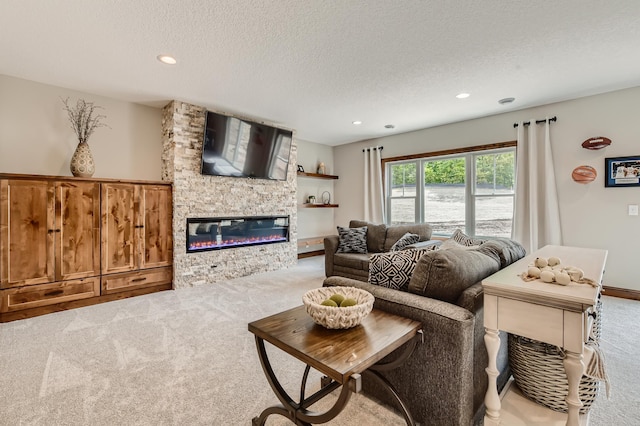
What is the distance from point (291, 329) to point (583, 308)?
117cm

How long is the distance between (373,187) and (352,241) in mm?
2106

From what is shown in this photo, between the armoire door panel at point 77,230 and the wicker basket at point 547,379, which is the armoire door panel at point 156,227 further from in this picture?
the wicker basket at point 547,379

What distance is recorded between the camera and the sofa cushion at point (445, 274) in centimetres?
144

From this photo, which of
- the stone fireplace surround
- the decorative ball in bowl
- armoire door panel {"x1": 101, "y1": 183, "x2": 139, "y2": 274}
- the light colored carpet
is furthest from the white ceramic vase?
the decorative ball in bowl

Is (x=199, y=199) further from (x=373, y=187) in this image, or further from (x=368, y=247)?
(x=373, y=187)

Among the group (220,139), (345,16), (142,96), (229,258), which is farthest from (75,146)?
(345,16)

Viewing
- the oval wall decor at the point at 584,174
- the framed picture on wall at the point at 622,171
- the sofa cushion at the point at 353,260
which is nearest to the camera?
the framed picture on wall at the point at 622,171

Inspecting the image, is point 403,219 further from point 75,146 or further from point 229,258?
point 75,146

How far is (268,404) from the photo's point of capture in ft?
5.42

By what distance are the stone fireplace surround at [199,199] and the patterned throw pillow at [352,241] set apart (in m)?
1.45

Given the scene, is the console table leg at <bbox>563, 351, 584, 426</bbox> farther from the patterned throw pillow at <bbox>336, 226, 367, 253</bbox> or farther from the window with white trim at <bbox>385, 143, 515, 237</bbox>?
the window with white trim at <bbox>385, 143, 515, 237</bbox>

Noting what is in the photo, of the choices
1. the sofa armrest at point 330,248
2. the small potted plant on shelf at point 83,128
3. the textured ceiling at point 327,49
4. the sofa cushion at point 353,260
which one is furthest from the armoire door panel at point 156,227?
the sofa cushion at point 353,260

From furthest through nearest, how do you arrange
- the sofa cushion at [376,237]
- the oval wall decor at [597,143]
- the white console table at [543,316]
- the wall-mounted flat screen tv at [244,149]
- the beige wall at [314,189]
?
1. the beige wall at [314,189]
2. the sofa cushion at [376,237]
3. the wall-mounted flat screen tv at [244,149]
4. the oval wall decor at [597,143]
5. the white console table at [543,316]

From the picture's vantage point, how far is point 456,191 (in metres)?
Answer: 5.09
